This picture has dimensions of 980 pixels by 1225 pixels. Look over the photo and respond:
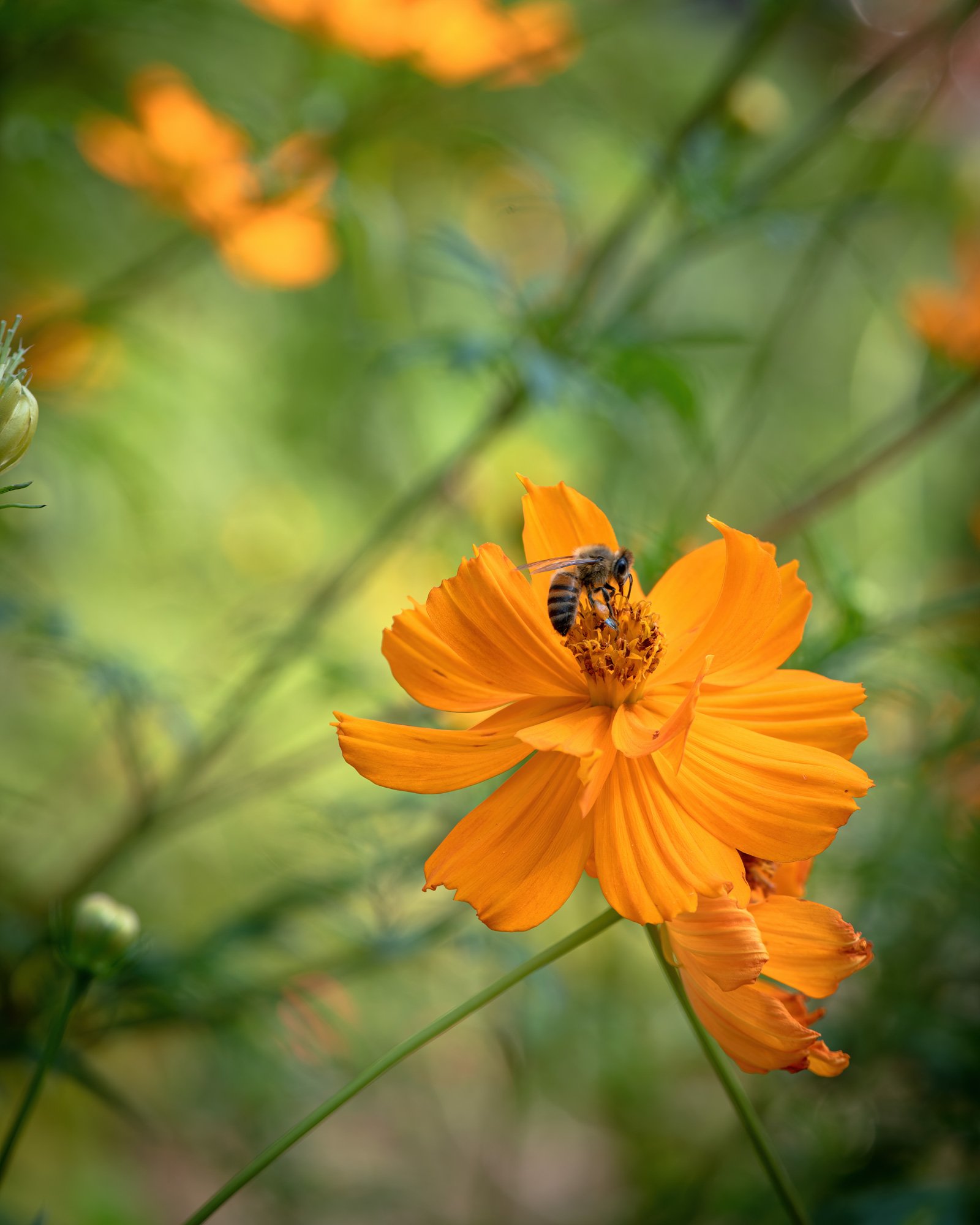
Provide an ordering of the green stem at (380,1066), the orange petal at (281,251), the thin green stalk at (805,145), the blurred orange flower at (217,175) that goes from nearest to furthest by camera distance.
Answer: the green stem at (380,1066)
the thin green stalk at (805,145)
the blurred orange flower at (217,175)
the orange petal at (281,251)

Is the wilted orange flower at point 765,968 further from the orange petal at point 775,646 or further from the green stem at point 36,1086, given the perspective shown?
the green stem at point 36,1086

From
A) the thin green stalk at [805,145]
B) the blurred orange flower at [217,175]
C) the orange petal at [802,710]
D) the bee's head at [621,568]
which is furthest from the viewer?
the blurred orange flower at [217,175]

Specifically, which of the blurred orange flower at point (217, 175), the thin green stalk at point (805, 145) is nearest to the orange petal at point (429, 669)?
the thin green stalk at point (805, 145)

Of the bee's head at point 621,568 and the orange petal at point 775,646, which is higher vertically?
the bee's head at point 621,568

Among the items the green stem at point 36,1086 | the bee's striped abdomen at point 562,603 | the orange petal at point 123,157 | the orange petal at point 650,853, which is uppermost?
the orange petal at point 123,157

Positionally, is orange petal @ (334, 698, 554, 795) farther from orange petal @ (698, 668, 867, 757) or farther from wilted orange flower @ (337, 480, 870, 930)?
orange petal @ (698, 668, 867, 757)

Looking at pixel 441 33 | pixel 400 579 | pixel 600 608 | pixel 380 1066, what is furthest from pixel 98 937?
pixel 400 579

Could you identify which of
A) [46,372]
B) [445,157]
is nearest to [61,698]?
[46,372]
